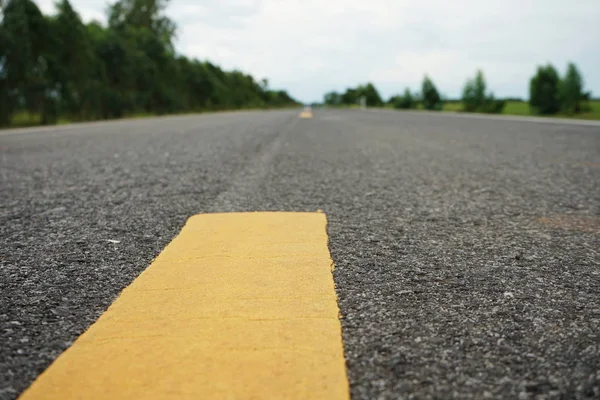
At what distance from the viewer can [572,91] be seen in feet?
88.8

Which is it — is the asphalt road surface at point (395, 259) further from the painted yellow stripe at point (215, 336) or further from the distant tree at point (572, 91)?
the distant tree at point (572, 91)

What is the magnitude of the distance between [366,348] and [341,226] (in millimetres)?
1089

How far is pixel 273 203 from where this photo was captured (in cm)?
263

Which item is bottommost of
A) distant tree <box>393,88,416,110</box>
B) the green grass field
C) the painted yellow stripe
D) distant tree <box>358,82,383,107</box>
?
the painted yellow stripe

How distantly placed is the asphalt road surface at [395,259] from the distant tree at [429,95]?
5101 centimetres

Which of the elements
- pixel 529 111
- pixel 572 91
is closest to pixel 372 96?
pixel 529 111

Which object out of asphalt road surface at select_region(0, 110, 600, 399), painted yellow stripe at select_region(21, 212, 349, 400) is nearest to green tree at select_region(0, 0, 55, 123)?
asphalt road surface at select_region(0, 110, 600, 399)

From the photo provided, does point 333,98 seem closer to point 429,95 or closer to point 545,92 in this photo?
point 429,95

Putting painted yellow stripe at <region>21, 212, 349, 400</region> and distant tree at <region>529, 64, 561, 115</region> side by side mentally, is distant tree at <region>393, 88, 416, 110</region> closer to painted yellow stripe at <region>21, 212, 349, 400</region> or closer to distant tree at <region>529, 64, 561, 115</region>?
distant tree at <region>529, 64, 561, 115</region>

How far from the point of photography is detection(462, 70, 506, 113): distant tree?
133 ft

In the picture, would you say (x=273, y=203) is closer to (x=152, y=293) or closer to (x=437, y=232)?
(x=437, y=232)

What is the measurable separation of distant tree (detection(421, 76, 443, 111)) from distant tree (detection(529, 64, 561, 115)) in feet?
73.2

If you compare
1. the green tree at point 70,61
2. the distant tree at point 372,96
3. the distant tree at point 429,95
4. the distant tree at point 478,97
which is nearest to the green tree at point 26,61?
the green tree at point 70,61

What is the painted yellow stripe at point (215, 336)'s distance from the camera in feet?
2.88
